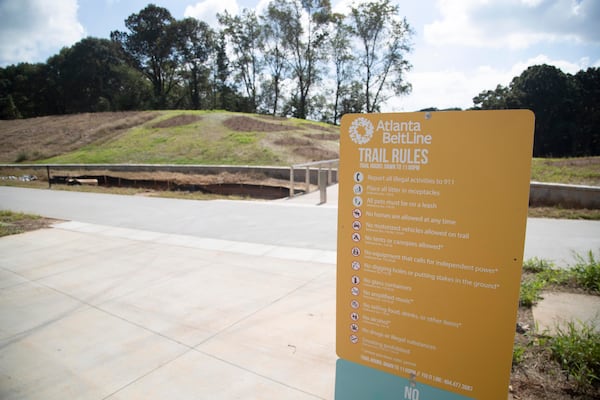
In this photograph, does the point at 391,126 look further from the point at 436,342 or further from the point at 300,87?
the point at 300,87

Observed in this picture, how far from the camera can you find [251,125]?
1202 inches

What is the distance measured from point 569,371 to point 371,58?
164 ft

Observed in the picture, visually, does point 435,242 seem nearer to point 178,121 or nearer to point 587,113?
point 178,121

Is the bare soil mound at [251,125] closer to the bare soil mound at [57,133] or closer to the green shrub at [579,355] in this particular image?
the bare soil mound at [57,133]

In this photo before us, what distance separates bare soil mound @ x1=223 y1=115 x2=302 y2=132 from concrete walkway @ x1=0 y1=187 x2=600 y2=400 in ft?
70.5

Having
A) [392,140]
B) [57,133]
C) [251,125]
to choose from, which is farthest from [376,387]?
[57,133]

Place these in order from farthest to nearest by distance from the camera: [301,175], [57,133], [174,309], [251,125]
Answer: [57,133], [251,125], [301,175], [174,309]

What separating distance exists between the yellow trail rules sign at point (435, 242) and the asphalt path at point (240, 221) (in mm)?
4344

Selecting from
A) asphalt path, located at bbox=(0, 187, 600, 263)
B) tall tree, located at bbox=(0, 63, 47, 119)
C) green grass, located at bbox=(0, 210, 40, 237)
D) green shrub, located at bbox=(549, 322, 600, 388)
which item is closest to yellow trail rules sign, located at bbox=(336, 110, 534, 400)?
green shrub, located at bbox=(549, 322, 600, 388)

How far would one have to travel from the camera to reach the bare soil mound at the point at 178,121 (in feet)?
105

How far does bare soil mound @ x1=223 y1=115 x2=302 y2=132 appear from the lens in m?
29.0

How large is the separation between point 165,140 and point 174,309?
25.1 m

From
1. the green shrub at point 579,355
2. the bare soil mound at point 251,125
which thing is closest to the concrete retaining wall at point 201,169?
the bare soil mound at point 251,125

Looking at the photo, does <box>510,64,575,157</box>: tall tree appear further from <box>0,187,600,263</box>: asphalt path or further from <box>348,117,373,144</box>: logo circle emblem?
<box>348,117,373,144</box>: logo circle emblem
